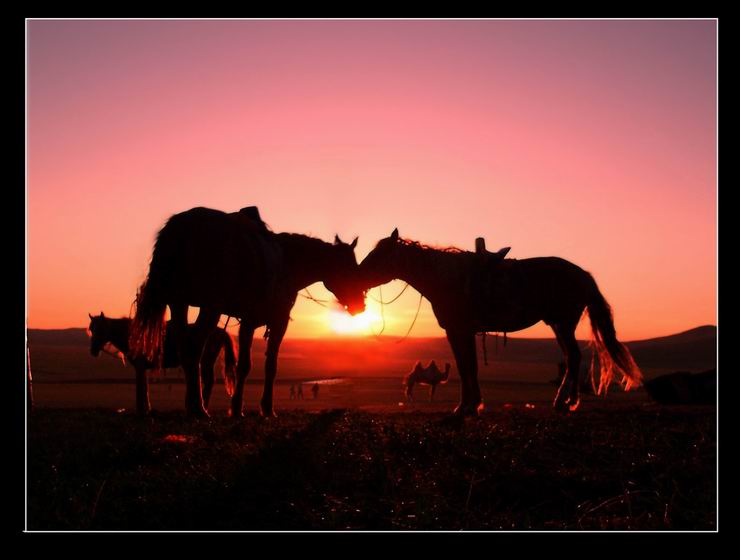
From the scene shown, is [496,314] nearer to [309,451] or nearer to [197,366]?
[197,366]

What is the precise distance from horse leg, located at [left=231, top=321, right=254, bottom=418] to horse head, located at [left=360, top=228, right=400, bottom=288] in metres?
2.41

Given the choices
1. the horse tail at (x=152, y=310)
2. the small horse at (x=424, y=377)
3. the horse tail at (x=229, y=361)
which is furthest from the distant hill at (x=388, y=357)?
the horse tail at (x=152, y=310)

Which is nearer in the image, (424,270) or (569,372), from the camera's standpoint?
(424,270)

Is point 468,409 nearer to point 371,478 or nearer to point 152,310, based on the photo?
point 152,310

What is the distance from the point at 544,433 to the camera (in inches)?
325

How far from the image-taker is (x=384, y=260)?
11953mm

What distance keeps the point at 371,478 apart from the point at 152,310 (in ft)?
17.5

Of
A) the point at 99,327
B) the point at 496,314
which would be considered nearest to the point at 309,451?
the point at 496,314

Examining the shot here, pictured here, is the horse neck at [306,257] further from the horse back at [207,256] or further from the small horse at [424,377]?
the small horse at [424,377]

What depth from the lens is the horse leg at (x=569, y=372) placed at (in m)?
11.9

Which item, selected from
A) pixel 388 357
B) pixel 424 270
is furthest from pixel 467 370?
pixel 388 357

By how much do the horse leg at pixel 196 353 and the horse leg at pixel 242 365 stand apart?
0.78 m

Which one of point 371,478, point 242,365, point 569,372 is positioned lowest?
point 371,478
